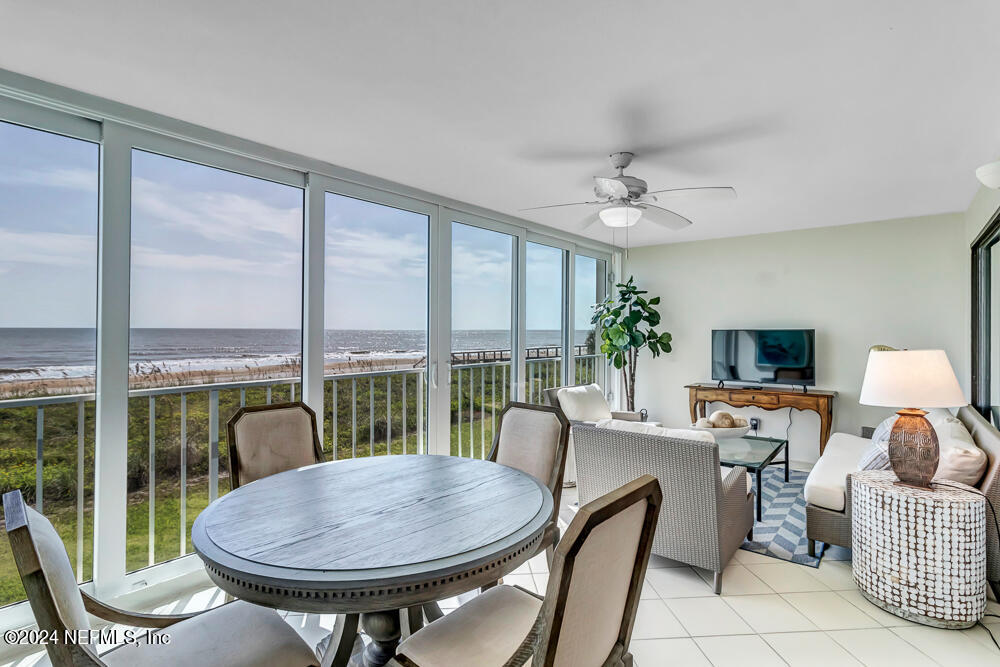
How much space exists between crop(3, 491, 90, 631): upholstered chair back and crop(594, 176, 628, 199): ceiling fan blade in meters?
2.47

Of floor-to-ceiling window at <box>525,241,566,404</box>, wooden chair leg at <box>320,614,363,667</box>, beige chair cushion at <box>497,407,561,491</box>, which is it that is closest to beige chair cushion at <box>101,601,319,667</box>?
wooden chair leg at <box>320,614,363,667</box>

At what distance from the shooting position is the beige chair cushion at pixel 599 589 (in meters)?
1.00

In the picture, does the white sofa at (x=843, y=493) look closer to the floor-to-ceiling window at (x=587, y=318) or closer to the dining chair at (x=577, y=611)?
the dining chair at (x=577, y=611)

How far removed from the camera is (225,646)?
53.6 inches

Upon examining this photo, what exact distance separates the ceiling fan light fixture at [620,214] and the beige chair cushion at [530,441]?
1.24 metres

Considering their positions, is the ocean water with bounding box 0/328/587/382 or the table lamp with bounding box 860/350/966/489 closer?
the ocean water with bounding box 0/328/587/382

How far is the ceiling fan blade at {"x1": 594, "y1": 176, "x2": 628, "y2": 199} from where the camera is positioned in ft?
8.58

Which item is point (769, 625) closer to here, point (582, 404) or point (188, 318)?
point (582, 404)

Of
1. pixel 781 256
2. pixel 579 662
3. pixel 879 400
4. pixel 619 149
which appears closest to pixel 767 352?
pixel 781 256

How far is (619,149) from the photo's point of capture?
2783 mm

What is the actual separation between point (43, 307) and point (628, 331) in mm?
4565

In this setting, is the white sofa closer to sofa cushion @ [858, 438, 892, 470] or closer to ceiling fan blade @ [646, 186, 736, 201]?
sofa cushion @ [858, 438, 892, 470]

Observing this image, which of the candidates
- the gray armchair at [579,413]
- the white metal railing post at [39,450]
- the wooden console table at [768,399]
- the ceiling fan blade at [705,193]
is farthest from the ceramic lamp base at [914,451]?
the white metal railing post at [39,450]

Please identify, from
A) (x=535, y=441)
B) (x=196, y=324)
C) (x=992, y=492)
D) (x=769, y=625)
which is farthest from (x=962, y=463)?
(x=196, y=324)
